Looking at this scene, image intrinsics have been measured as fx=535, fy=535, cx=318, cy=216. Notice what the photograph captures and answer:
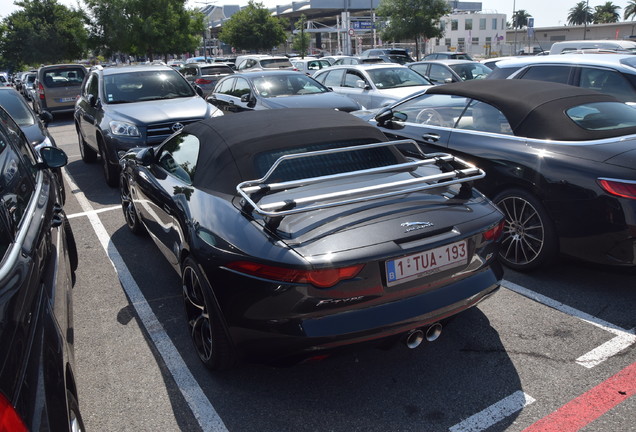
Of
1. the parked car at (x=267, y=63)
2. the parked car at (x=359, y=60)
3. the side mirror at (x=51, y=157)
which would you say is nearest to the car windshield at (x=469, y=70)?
the parked car at (x=359, y=60)

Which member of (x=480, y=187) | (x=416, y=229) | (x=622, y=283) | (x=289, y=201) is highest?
(x=289, y=201)

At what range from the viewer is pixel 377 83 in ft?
39.3

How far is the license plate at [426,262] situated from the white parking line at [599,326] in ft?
3.73

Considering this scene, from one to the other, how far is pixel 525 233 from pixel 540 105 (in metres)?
1.17

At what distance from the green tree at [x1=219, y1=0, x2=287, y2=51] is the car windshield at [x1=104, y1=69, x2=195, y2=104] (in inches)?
1508

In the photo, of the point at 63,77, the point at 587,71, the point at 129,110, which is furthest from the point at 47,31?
the point at 587,71

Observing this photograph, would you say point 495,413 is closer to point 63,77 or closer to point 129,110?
point 129,110

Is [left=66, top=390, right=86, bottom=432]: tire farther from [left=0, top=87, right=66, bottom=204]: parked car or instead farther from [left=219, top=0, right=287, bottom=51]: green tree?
[left=219, top=0, right=287, bottom=51]: green tree

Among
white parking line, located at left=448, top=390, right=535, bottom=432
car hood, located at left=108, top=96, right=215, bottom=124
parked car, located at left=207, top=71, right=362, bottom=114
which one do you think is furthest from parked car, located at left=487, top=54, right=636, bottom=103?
white parking line, located at left=448, top=390, right=535, bottom=432

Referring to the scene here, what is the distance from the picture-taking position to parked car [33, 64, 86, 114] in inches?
678

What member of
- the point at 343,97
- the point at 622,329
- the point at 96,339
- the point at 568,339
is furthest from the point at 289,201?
the point at 343,97

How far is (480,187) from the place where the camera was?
194 inches

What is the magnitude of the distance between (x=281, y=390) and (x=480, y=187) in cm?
277

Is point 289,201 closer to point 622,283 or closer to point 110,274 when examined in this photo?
point 110,274
